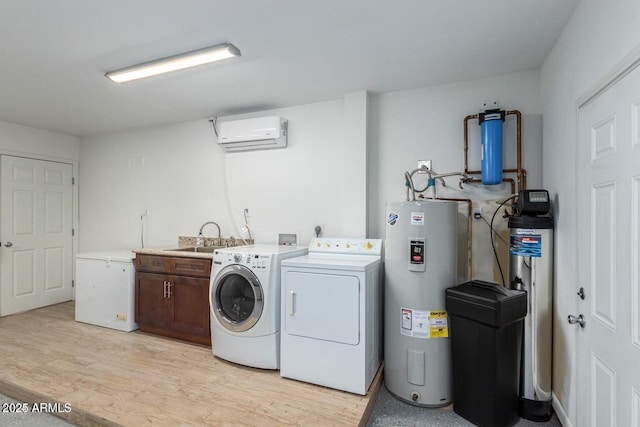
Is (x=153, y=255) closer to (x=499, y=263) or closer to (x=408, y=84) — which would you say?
(x=408, y=84)

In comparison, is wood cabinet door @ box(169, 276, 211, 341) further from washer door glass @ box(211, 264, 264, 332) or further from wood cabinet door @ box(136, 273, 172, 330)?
washer door glass @ box(211, 264, 264, 332)

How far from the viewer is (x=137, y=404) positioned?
2176 millimetres

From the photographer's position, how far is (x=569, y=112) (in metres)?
1.97

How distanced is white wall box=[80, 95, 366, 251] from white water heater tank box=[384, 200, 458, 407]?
2.52 feet

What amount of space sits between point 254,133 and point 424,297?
7.90 feet

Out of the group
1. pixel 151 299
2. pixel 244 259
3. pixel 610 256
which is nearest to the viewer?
pixel 610 256

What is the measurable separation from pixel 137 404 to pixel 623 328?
2758 mm

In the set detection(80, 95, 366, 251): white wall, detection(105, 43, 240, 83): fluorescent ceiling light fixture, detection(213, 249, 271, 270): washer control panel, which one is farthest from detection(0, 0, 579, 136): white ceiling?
detection(213, 249, 271, 270): washer control panel

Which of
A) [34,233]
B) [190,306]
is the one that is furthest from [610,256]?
[34,233]

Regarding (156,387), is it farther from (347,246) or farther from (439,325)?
(439,325)

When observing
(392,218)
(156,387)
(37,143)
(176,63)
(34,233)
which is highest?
(176,63)

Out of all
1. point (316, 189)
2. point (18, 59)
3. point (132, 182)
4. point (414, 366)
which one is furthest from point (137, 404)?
point (132, 182)

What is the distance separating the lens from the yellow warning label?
232cm

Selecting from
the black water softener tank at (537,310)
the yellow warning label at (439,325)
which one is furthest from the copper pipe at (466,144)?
the yellow warning label at (439,325)
